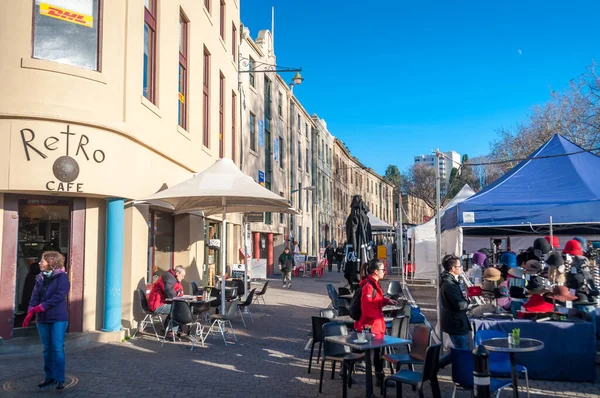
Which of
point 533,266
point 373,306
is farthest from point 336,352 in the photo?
point 533,266

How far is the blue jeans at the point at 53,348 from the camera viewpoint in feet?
21.7

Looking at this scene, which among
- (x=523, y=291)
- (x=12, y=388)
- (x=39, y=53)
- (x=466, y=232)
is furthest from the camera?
(x=466, y=232)

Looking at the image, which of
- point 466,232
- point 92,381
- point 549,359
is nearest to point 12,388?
point 92,381

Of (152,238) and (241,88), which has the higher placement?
(241,88)

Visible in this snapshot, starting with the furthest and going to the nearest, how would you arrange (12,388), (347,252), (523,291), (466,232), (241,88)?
(241,88), (466,232), (347,252), (523,291), (12,388)

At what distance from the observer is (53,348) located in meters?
6.62

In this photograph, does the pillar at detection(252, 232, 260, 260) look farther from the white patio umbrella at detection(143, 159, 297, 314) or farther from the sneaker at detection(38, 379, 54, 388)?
the sneaker at detection(38, 379, 54, 388)

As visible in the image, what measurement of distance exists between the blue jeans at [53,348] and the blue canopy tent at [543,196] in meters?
7.16

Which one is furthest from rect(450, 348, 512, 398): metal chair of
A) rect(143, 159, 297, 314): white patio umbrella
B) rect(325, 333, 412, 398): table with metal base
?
rect(143, 159, 297, 314): white patio umbrella

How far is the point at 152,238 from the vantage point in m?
12.7

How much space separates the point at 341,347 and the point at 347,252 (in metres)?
5.62

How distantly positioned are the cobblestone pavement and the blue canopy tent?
11.4ft

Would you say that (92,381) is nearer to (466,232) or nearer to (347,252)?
(347,252)

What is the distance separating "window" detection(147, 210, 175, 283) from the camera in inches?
496
